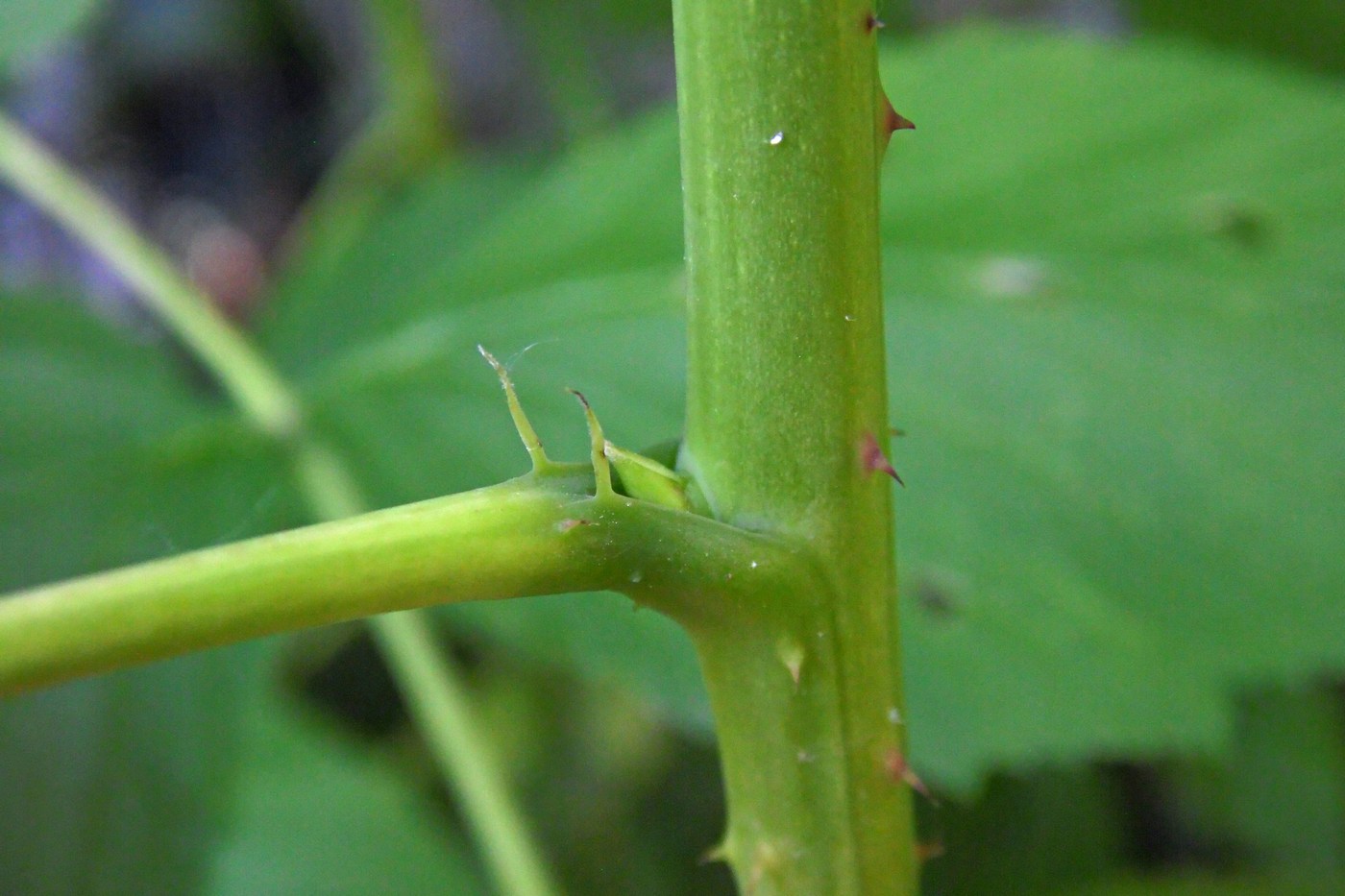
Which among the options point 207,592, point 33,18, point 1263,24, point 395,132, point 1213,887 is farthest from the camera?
point 395,132

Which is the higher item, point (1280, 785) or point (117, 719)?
point (117, 719)

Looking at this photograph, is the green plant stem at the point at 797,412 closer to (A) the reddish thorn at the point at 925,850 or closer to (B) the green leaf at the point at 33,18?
(A) the reddish thorn at the point at 925,850

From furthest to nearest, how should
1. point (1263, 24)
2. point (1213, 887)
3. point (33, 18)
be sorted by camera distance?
point (1263, 24) → point (1213, 887) → point (33, 18)

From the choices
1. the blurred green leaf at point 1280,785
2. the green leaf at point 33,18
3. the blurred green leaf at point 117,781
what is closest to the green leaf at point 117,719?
the blurred green leaf at point 117,781

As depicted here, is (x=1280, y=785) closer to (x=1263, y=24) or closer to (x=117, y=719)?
(x=1263, y=24)

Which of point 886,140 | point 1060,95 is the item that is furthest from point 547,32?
point 886,140

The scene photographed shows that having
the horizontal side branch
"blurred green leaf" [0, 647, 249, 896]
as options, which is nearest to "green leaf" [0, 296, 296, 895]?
"blurred green leaf" [0, 647, 249, 896]

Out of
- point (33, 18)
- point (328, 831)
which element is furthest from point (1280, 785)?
point (33, 18)

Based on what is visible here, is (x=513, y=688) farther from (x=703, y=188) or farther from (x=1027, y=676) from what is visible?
(x=703, y=188)
